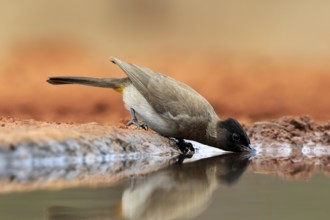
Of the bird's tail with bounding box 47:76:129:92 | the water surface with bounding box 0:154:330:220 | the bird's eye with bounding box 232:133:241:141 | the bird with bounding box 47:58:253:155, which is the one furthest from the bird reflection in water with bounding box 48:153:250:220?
the bird's tail with bounding box 47:76:129:92

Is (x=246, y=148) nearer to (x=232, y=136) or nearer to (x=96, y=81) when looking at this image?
(x=232, y=136)

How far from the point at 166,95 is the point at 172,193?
302 centimetres

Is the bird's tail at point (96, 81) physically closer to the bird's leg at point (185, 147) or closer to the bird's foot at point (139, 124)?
the bird's foot at point (139, 124)

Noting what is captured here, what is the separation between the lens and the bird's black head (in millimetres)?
6980

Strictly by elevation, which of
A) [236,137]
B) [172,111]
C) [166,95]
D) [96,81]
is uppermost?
[96,81]

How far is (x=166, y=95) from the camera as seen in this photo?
6.87m

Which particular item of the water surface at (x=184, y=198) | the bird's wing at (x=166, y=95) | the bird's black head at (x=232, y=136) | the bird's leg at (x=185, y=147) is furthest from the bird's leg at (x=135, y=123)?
the water surface at (x=184, y=198)

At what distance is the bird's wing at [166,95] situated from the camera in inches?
266

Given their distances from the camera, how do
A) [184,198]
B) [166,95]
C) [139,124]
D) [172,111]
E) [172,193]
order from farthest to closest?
[139,124]
[166,95]
[172,111]
[172,193]
[184,198]

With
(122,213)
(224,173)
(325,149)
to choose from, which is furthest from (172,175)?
(325,149)

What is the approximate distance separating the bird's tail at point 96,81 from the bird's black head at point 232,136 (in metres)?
1.08

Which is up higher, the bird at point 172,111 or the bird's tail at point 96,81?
the bird's tail at point 96,81

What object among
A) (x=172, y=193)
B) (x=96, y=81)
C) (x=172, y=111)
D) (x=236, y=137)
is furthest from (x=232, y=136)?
(x=172, y=193)

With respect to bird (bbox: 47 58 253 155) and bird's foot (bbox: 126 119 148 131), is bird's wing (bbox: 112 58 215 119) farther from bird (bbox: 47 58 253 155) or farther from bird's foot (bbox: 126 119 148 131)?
bird's foot (bbox: 126 119 148 131)
